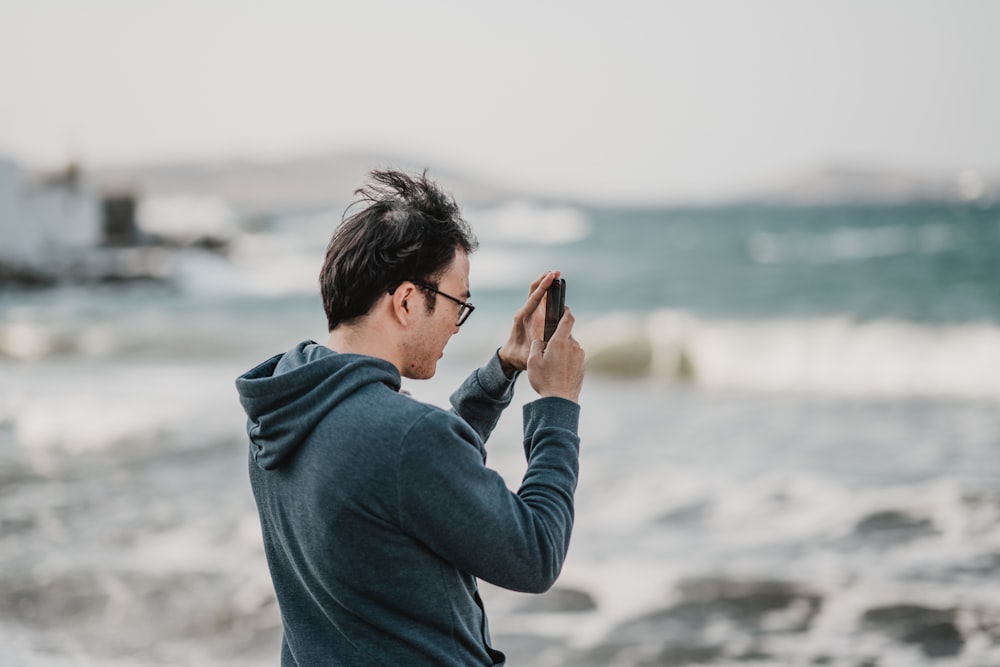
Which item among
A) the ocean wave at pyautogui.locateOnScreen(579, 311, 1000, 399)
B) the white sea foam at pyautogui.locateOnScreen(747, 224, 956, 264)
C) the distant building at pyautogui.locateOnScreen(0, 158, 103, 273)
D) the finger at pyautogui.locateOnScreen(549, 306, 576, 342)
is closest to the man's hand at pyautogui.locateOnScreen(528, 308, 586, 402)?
the finger at pyautogui.locateOnScreen(549, 306, 576, 342)

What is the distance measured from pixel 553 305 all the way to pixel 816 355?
1695 cm

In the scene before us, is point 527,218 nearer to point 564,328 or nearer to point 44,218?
point 44,218

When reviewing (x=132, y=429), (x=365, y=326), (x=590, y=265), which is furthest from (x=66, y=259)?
(x=365, y=326)

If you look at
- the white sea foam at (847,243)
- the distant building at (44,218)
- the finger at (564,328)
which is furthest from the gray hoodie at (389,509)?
the white sea foam at (847,243)

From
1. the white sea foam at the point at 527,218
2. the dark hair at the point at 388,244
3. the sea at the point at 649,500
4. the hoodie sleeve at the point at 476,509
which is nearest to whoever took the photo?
the hoodie sleeve at the point at 476,509

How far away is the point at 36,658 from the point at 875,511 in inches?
203

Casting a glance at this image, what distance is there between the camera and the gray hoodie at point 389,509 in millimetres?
1353

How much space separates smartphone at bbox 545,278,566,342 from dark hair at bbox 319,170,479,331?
7.0 inches

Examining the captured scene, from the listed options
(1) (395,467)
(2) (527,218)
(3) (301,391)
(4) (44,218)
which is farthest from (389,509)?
(2) (527,218)

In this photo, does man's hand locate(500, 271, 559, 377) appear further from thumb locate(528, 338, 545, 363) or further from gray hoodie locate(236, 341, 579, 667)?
gray hoodie locate(236, 341, 579, 667)

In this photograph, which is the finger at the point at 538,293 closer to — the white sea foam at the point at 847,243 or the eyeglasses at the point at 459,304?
the eyeglasses at the point at 459,304

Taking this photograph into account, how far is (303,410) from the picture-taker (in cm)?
146

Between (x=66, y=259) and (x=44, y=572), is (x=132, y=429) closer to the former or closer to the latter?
(x=44, y=572)

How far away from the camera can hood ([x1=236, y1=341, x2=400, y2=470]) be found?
4.70 feet
